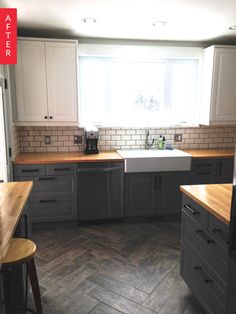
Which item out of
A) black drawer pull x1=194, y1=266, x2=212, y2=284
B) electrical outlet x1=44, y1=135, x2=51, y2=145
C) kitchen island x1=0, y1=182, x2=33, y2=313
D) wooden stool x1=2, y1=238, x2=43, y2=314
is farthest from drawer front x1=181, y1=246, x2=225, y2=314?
electrical outlet x1=44, y1=135, x2=51, y2=145

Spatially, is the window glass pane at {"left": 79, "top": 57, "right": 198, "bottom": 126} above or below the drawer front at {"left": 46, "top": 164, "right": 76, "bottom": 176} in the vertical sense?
above

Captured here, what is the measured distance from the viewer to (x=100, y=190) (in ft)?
11.3

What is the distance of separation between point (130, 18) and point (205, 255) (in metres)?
2.33

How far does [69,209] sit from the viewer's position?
3418mm

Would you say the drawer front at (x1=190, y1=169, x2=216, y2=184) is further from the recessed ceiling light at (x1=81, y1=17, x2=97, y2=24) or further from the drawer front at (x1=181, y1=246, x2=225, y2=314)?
the recessed ceiling light at (x1=81, y1=17, x2=97, y2=24)

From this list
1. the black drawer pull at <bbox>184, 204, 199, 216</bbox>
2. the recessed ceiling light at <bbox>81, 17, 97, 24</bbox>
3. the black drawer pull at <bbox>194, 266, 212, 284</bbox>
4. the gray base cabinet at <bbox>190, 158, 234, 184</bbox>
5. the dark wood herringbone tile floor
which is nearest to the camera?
the black drawer pull at <bbox>194, 266, 212, 284</bbox>

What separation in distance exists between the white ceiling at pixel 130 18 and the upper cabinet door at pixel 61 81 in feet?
0.75

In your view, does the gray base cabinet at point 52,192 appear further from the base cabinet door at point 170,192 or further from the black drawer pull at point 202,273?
the black drawer pull at point 202,273

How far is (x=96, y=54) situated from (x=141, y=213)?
2.18 m

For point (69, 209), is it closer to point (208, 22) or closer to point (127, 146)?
point (127, 146)

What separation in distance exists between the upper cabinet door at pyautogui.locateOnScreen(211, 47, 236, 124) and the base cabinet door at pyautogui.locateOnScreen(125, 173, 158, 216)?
1.25 metres

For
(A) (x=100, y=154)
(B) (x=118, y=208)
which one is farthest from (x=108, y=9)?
(B) (x=118, y=208)

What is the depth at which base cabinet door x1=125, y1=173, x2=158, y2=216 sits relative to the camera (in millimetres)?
3504

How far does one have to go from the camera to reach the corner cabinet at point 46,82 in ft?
10.9
